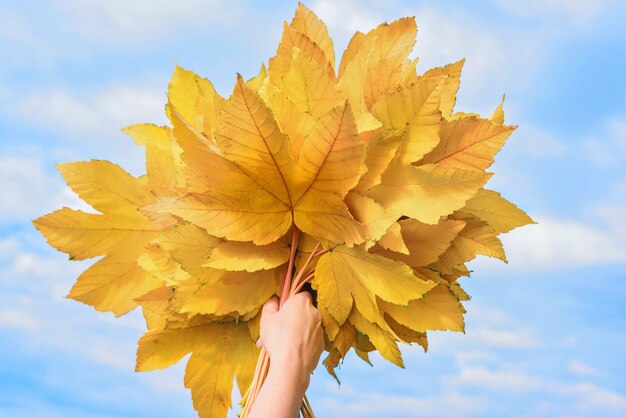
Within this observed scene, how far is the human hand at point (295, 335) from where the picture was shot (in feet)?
4.32

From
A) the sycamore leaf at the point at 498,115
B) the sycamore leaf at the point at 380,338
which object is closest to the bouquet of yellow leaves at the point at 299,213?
the sycamore leaf at the point at 380,338

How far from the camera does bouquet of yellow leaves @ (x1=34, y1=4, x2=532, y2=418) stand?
1.30m

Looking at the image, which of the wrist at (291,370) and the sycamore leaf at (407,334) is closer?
the wrist at (291,370)

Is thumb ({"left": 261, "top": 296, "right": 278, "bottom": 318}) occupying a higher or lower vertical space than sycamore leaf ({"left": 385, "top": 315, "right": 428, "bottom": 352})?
lower

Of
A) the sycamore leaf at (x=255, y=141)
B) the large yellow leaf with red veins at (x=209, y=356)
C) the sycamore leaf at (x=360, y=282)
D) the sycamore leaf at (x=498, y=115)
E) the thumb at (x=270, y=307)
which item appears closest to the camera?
the sycamore leaf at (x=255, y=141)

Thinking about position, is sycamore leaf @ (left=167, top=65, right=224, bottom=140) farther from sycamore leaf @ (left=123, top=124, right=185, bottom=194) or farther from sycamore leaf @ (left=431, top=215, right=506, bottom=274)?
sycamore leaf @ (left=431, top=215, right=506, bottom=274)

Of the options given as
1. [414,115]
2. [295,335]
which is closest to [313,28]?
[414,115]

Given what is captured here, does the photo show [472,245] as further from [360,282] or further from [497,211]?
[360,282]

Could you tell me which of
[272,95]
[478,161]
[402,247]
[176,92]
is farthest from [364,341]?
[176,92]

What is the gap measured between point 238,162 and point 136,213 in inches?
17.1

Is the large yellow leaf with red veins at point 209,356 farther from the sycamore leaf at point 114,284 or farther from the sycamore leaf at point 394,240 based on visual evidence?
the sycamore leaf at point 394,240

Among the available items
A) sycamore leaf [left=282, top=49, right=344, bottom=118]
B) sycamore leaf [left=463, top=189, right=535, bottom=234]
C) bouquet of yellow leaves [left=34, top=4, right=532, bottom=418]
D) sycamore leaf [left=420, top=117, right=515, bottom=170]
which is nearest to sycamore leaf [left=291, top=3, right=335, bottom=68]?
bouquet of yellow leaves [left=34, top=4, right=532, bottom=418]

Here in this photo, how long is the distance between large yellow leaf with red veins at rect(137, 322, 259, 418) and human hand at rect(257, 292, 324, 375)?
0.16 metres

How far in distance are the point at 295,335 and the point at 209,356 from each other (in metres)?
0.32
